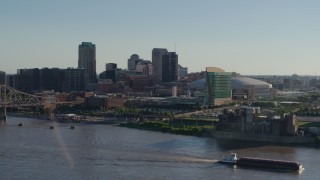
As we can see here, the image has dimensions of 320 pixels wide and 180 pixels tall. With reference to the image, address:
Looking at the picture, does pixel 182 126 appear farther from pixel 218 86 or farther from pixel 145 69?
pixel 145 69

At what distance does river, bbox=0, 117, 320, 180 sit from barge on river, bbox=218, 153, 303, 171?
0.33 m

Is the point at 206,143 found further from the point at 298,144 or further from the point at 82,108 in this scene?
the point at 82,108

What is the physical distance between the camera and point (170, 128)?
82.7 feet

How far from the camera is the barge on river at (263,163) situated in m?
15.5

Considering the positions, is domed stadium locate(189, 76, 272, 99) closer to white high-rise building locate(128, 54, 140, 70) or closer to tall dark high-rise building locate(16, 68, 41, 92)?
tall dark high-rise building locate(16, 68, 41, 92)

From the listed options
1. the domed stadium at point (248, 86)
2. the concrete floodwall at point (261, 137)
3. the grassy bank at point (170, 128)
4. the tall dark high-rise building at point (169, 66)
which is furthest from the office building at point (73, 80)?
the concrete floodwall at point (261, 137)

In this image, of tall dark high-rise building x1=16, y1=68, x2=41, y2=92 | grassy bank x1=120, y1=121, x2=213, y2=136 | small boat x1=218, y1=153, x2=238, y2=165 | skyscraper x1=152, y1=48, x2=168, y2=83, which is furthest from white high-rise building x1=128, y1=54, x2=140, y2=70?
small boat x1=218, y1=153, x2=238, y2=165

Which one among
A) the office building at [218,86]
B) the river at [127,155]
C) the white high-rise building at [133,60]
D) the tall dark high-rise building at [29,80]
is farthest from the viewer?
the white high-rise building at [133,60]

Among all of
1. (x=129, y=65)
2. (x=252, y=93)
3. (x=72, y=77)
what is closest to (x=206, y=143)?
(x=252, y=93)

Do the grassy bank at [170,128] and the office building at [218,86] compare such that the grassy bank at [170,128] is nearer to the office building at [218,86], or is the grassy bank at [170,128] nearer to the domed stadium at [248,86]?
the office building at [218,86]

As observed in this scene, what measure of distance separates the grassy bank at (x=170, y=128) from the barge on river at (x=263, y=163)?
6.99 meters

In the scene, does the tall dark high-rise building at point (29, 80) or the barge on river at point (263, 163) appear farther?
the tall dark high-rise building at point (29, 80)

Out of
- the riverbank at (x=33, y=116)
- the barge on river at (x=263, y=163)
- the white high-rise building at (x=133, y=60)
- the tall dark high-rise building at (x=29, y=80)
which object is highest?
the white high-rise building at (x=133, y=60)

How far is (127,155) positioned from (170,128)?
8148mm
